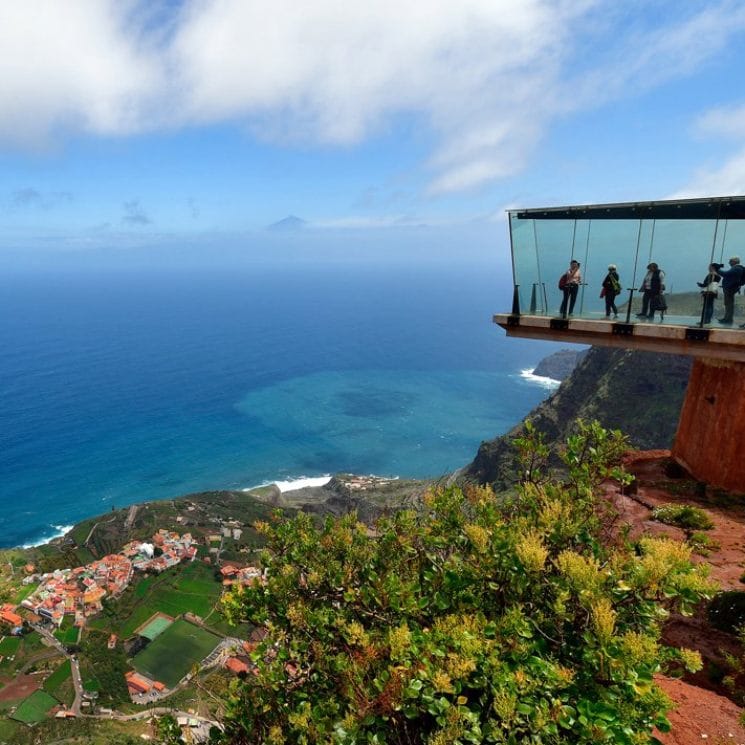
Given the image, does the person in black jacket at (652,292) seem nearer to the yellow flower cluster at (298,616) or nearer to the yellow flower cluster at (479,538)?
the yellow flower cluster at (479,538)

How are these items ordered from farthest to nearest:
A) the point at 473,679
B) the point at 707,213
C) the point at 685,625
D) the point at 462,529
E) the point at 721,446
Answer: the point at 721,446 → the point at 707,213 → the point at 685,625 → the point at 462,529 → the point at 473,679

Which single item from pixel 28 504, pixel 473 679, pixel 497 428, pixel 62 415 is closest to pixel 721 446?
pixel 473 679

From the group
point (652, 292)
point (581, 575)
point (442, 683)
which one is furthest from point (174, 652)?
point (581, 575)

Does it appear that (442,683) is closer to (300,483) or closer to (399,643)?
(399,643)

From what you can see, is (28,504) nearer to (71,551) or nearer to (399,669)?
(71,551)

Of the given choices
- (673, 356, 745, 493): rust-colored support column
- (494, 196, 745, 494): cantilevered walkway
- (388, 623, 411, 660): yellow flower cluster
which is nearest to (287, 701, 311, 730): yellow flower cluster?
(388, 623, 411, 660): yellow flower cluster

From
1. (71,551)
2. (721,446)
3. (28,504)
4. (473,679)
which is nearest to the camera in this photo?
(473,679)

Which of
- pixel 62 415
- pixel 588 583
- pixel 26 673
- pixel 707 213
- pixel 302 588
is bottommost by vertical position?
pixel 26 673
